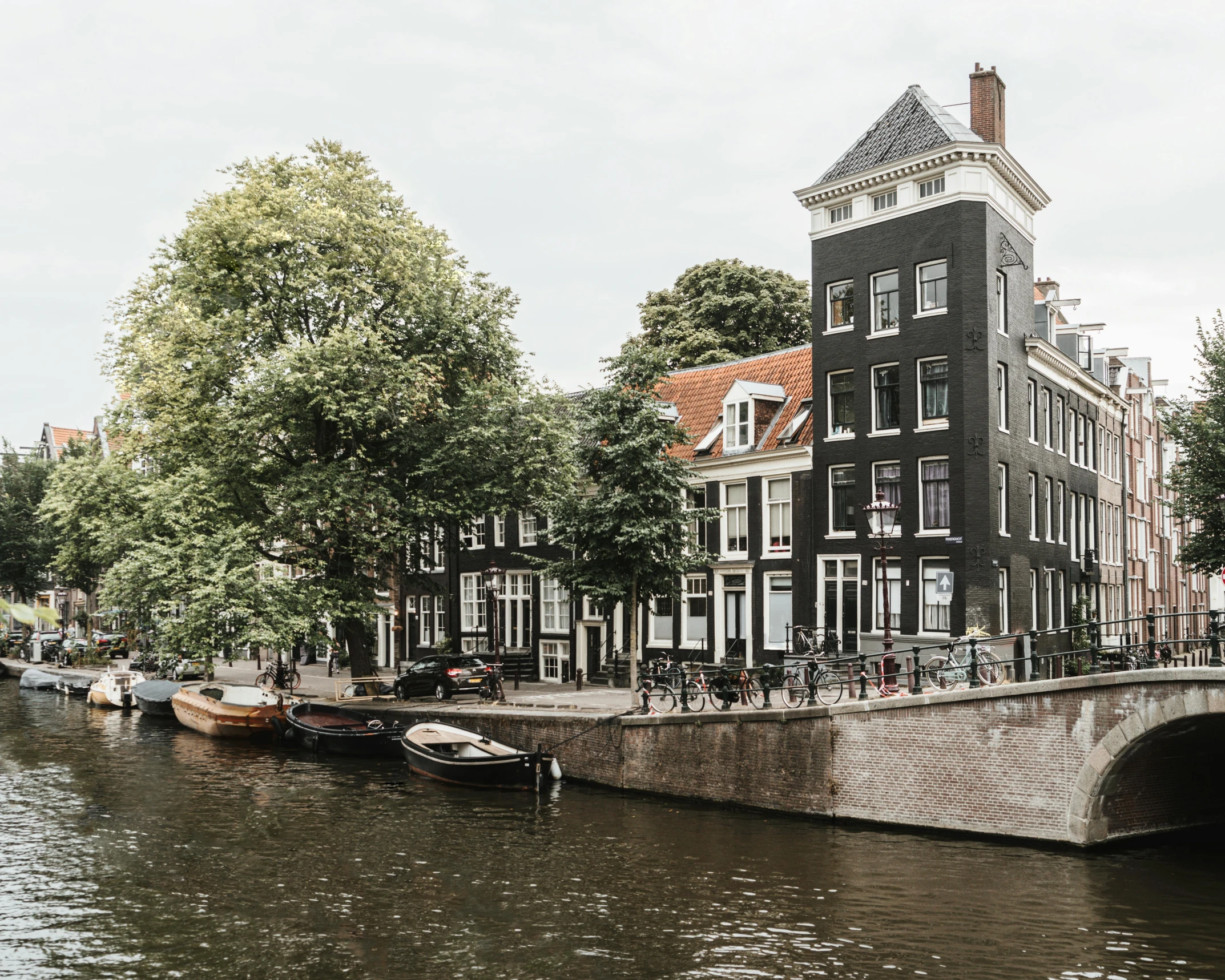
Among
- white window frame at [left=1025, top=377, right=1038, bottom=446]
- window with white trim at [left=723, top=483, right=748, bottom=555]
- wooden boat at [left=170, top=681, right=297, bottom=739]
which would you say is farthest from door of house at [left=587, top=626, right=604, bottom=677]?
white window frame at [left=1025, top=377, right=1038, bottom=446]

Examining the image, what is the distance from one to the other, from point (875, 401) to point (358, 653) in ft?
61.9

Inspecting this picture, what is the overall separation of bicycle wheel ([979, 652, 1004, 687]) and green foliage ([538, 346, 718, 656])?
27.6 feet

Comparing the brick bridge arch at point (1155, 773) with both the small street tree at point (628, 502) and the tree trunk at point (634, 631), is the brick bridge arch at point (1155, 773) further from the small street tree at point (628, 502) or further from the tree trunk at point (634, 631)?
the small street tree at point (628, 502)

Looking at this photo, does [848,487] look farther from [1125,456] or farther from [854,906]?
[1125,456]

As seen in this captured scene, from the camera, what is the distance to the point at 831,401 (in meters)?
32.8

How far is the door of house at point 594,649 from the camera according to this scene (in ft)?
130

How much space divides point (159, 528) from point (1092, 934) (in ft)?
94.7

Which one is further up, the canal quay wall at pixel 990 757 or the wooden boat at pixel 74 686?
the canal quay wall at pixel 990 757

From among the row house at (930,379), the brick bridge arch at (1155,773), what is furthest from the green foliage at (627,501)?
the brick bridge arch at (1155,773)

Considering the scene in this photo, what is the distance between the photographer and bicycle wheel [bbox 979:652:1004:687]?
2134 centimetres

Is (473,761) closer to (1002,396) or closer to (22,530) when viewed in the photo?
(1002,396)

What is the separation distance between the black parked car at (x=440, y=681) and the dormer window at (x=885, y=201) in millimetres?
18246

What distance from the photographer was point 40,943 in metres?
14.6

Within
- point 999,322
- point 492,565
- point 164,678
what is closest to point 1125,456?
point 999,322
